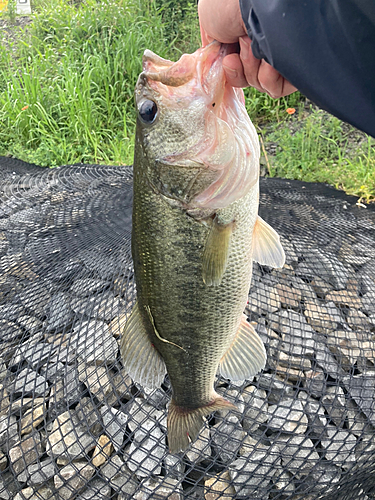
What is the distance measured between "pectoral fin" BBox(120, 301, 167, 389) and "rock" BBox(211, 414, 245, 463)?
0.67 metres

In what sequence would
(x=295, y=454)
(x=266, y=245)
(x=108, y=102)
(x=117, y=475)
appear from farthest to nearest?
(x=108, y=102) → (x=117, y=475) → (x=295, y=454) → (x=266, y=245)

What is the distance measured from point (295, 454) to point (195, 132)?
1.68 meters

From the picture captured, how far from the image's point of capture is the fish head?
1.21 metres

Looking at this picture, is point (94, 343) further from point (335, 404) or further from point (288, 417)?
point (335, 404)

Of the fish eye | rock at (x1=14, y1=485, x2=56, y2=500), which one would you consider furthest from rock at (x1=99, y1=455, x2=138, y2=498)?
the fish eye

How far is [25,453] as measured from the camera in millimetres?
1868

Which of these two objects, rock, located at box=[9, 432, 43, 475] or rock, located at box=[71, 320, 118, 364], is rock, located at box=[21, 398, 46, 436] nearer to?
rock, located at box=[9, 432, 43, 475]

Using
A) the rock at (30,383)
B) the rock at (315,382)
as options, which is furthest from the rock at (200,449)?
the rock at (30,383)

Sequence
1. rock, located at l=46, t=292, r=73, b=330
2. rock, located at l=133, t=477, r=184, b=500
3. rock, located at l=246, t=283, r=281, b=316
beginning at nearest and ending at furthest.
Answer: rock, located at l=133, t=477, r=184, b=500 → rock, located at l=46, t=292, r=73, b=330 → rock, located at l=246, t=283, r=281, b=316

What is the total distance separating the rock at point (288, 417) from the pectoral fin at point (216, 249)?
108 centimetres

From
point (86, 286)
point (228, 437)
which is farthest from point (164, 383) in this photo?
point (86, 286)

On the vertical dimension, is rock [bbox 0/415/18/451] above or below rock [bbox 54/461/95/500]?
above

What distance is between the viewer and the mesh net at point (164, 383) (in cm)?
187

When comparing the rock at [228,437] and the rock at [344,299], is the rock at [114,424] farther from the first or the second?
the rock at [344,299]
